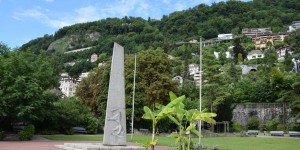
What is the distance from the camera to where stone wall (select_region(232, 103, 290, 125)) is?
51.3m

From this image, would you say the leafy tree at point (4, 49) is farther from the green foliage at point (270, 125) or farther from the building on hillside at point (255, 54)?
the building on hillside at point (255, 54)

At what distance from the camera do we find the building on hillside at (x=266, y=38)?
144 metres

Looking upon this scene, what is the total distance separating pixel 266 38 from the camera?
5753 inches

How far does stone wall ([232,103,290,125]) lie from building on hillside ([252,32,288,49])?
93287 millimetres

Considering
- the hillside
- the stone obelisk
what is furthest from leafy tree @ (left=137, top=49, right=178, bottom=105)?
the hillside

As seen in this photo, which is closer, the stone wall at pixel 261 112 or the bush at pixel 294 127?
the bush at pixel 294 127

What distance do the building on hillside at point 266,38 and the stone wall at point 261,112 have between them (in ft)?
306

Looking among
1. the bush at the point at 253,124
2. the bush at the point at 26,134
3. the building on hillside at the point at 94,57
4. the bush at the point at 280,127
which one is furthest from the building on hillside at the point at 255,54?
the bush at the point at 26,134

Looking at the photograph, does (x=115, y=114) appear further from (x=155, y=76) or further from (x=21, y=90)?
(x=155, y=76)

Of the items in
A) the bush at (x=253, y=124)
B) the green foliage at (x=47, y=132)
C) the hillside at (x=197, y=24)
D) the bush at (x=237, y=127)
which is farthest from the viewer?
the hillside at (x=197, y=24)

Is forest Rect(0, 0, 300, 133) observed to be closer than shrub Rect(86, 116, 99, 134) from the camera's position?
Yes

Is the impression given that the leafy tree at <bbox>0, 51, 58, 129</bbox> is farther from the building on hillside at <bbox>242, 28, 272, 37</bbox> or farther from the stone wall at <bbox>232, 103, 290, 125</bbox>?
the building on hillside at <bbox>242, 28, 272, 37</bbox>

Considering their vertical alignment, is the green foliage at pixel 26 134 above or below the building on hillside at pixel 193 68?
below

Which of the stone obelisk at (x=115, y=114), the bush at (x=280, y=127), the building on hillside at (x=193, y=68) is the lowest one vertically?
the bush at (x=280, y=127)
